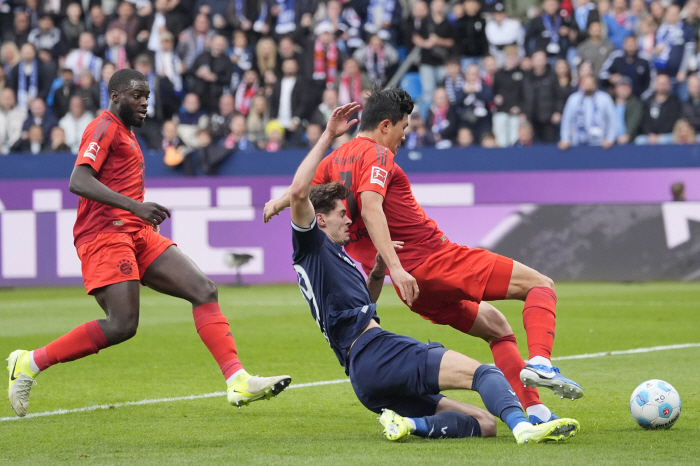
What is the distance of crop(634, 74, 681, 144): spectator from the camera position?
54.0ft

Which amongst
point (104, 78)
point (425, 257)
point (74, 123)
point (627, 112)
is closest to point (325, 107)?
point (104, 78)

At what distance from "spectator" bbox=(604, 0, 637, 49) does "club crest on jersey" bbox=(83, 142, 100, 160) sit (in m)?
13.5

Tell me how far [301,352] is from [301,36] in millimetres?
10558

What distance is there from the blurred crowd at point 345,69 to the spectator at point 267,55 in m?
0.02

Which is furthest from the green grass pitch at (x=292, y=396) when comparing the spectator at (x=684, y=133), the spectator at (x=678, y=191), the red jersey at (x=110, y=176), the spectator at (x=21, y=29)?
the spectator at (x=21, y=29)

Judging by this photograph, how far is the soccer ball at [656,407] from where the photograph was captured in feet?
17.8

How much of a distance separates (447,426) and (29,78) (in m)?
15.9

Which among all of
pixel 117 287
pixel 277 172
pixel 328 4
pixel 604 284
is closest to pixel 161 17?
pixel 328 4

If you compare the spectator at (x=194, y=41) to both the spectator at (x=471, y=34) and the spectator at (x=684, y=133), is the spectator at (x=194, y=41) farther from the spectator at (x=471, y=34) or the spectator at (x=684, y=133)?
the spectator at (x=684, y=133)

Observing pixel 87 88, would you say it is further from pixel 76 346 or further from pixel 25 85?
pixel 76 346

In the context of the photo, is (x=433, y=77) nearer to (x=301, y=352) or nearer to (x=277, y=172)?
(x=277, y=172)

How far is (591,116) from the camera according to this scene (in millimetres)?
16438

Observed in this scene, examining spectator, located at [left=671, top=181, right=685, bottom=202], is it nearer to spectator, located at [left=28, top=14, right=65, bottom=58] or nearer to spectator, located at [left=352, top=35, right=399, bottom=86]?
spectator, located at [left=352, top=35, right=399, bottom=86]

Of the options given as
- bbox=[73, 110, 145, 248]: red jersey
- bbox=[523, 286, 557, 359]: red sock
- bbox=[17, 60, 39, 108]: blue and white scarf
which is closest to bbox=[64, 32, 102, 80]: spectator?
bbox=[17, 60, 39, 108]: blue and white scarf
